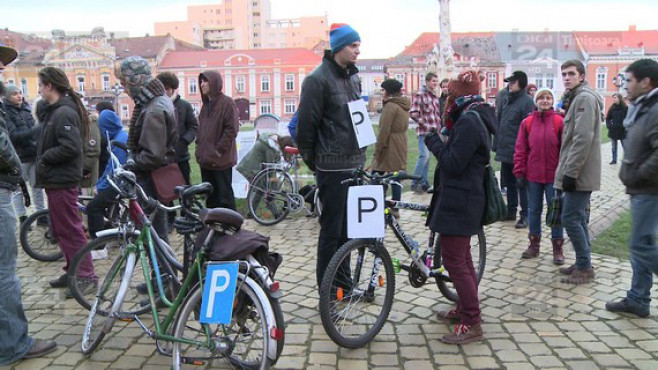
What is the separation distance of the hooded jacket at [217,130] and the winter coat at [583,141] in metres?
3.84

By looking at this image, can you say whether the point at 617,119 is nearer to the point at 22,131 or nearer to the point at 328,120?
the point at 328,120

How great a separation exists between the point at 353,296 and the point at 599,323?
2086 millimetres

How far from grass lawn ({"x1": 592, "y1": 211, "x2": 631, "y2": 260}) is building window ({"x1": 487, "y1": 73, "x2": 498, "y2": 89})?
64.4 meters

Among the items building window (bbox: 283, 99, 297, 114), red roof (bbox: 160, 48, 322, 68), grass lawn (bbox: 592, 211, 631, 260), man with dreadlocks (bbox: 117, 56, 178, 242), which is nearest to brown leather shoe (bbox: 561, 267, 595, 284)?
grass lawn (bbox: 592, 211, 631, 260)

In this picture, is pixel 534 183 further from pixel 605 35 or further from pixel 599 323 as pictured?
pixel 605 35

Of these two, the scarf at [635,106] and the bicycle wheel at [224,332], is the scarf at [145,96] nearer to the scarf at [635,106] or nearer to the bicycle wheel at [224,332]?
the bicycle wheel at [224,332]

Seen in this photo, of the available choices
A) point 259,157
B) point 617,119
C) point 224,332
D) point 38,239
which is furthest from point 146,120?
point 617,119

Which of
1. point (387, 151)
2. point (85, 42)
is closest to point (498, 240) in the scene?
point (387, 151)

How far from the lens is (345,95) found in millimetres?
4680

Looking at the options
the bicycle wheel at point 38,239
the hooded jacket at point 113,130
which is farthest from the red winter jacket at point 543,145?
the bicycle wheel at point 38,239

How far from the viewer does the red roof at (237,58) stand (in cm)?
7588

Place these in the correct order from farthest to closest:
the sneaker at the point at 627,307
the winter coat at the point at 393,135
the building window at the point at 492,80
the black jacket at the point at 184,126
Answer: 1. the building window at the point at 492,80
2. the winter coat at the point at 393,135
3. the black jacket at the point at 184,126
4. the sneaker at the point at 627,307

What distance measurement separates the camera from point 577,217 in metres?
5.56

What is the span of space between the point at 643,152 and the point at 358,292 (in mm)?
2513
